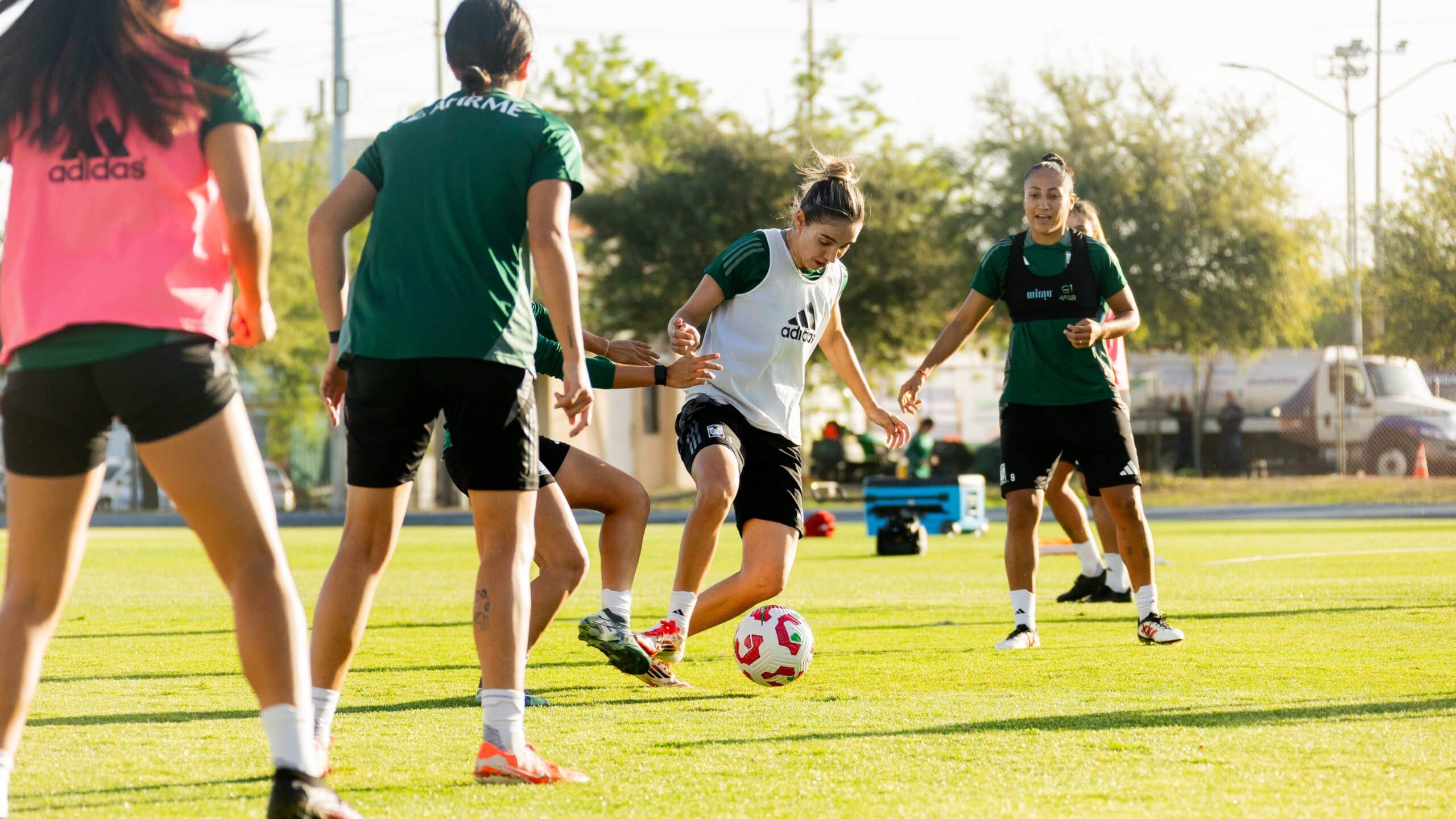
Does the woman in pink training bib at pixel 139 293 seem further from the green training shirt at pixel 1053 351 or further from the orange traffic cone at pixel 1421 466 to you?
the orange traffic cone at pixel 1421 466

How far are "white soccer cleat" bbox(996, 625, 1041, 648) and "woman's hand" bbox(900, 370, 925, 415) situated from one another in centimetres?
112

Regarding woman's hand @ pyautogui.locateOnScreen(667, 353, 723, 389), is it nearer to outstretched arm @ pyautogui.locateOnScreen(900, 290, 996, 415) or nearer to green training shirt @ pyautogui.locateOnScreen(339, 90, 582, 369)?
green training shirt @ pyautogui.locateOnScreen(339, 90, 582, 369)

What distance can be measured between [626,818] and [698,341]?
260 cm

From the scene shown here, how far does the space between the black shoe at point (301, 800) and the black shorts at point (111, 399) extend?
2.55ft

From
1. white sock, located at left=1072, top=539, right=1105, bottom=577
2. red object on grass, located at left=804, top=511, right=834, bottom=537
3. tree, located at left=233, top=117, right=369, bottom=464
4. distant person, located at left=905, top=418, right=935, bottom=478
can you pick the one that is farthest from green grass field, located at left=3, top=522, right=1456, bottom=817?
tree, located at left=233, top=117, right=369, bottom=464

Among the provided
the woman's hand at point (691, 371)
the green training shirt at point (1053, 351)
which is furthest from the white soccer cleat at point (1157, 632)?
the woman's hand at point (691, 371)

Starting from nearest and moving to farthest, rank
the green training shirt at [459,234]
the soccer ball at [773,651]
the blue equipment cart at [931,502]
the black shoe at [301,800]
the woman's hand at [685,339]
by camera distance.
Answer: the black shoe at [301,800] → the green training shirt at [459,234] → the woman's hand at [685,339] → the soccer ball at [773,651] → the blue equipment cart at [931,502]

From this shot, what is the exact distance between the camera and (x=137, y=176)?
341 centimetres

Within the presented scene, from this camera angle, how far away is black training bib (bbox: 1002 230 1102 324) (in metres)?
7.90

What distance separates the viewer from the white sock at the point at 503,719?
4.15 m

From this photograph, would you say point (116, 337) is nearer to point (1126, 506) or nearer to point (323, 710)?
point (323, 710)

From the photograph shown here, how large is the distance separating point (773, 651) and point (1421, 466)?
2958 cm

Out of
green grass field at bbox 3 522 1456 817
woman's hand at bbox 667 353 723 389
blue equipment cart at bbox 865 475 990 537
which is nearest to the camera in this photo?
green grass field at bbox 3 522 1456 817

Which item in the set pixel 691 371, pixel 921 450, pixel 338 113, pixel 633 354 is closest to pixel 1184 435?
pixel 921 450
